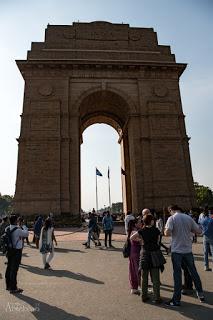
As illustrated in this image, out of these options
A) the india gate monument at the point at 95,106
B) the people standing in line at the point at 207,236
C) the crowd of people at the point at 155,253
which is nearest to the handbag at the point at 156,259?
the crowd of people at the point at 155,253

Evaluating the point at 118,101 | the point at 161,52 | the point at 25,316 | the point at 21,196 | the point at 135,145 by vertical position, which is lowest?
the point at 25,316

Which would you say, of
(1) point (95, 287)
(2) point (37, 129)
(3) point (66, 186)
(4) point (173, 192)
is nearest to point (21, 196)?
(3) point (66, 186)

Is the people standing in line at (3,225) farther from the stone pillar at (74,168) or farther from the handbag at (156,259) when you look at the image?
the stone pillar at (74,168)

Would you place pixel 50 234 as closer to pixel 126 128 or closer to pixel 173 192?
pixel 173 192

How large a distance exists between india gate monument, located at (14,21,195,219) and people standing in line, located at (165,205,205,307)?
20.4m

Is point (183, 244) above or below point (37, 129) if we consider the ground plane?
below

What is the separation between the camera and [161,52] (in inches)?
1262

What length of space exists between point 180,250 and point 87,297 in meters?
2.23

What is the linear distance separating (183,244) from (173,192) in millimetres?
21131

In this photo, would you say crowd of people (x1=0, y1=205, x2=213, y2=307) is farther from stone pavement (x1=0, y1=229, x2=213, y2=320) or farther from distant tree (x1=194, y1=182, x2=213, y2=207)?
distant tree (x1=194, y1=182, x2=213, y2=207)

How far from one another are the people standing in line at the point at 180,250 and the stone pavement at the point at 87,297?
10.2 inches

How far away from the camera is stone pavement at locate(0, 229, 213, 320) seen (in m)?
5.15

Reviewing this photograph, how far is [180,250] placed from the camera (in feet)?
19.3

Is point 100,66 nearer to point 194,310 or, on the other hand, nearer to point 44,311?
point 44,311
